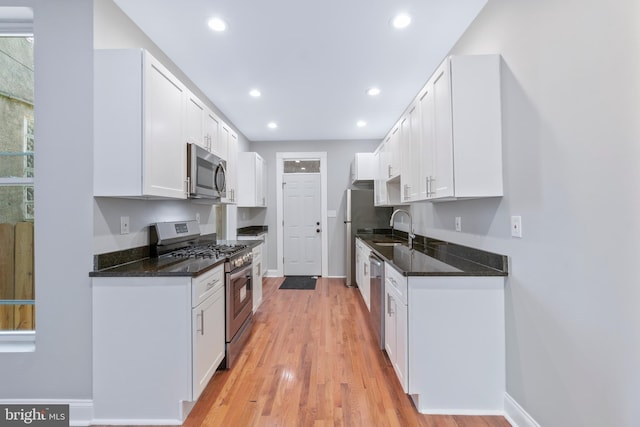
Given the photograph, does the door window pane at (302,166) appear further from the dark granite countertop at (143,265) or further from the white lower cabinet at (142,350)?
the white lower cabinet at (142,350)

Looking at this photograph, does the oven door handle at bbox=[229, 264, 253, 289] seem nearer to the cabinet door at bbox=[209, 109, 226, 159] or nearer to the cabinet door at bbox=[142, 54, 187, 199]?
the cabinet door at bbox=[142, 54, 187, 199]

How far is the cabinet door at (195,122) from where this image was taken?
7.55ft

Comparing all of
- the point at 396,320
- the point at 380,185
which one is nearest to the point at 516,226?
the point at 396,320

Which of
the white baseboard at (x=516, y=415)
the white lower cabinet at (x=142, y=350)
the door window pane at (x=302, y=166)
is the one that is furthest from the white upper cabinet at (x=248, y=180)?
the white baseboard at (x=516, y=415)

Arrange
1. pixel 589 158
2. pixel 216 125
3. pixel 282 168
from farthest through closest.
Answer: pixel 282 168
pixel 216 125
pixel 589 158

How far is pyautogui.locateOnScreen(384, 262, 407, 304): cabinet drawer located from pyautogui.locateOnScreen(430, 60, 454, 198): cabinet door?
64cm

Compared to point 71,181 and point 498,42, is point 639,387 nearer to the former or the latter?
point 498,42

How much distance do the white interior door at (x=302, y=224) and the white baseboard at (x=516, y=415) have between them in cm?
385

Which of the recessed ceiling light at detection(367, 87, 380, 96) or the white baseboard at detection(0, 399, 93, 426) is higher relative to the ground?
the recessed ceiling light at detection(367, 87, 380, 96)

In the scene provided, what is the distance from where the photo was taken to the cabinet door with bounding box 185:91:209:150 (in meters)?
2.30

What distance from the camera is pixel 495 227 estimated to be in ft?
6.15

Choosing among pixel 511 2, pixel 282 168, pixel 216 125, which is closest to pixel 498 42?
pixel 511 2

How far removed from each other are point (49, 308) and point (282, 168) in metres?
4.13

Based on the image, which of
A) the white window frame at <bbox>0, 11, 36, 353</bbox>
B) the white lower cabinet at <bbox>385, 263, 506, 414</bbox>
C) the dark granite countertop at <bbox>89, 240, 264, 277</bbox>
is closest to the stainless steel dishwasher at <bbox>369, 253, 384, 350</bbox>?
the white lower cabinet at <bbox>385, 263, 506, 414</bbox>
